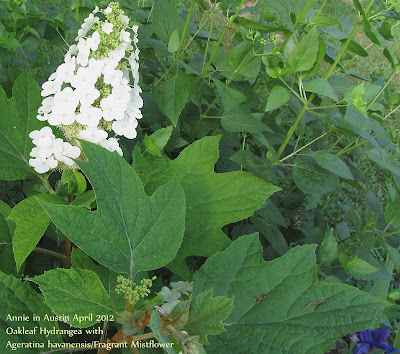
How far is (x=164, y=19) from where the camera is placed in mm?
1888

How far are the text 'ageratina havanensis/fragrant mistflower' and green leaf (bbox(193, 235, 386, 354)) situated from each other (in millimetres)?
476

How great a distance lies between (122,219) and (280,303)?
0.45 meters

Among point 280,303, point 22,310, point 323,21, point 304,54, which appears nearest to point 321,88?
point 304,54

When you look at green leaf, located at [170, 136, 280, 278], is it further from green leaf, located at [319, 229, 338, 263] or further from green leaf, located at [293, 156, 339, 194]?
green leaf, located at [293, 156, 339, 194]

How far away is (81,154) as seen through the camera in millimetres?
1240

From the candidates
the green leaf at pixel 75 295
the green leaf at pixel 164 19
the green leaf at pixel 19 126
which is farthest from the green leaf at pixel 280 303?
the green leaf at pixel 164 19

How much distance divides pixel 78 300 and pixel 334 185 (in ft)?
3.94

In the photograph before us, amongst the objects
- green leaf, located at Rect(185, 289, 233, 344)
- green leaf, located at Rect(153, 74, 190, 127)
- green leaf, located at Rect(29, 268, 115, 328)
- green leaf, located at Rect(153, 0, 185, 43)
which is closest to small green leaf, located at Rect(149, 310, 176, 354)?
green leaf, located at Rect(185, 289, 233, 344)

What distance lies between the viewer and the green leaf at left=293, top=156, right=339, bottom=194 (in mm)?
1738

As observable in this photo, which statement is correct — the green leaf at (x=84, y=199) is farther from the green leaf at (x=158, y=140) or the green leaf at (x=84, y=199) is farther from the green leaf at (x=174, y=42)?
the green leaf at (x=174, y=42)

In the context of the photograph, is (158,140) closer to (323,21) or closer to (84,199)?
(84,199)

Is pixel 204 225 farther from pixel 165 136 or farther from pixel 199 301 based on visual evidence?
pixel 199 301

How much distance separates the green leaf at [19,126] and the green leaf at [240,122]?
713 millimetres

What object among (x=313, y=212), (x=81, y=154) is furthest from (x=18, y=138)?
(x=313, y=212)
